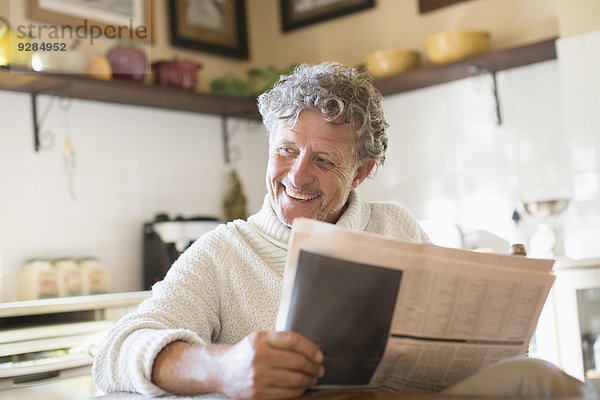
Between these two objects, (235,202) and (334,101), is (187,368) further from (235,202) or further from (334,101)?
(235,202)

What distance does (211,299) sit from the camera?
139cm

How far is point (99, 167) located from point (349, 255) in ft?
8.42

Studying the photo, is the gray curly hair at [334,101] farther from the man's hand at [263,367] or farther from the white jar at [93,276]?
the white jar at [93,276]

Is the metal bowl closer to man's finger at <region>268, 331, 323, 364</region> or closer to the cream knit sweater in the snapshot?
the cream knit sweater

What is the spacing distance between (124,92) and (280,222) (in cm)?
198

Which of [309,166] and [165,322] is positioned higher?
[309,166]

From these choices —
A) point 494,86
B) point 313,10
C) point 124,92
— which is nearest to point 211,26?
point 313,10

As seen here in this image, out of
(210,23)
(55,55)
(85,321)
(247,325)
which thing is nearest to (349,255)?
(247,325)

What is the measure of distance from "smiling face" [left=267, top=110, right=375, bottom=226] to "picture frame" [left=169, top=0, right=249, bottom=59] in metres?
2.46

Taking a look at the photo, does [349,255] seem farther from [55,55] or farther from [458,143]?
[458,143]

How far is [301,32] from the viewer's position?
411 centimetres

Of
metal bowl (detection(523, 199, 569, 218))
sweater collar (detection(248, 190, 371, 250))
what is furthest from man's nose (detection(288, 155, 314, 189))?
metal bowl (detection(523, 199, 569, 218))

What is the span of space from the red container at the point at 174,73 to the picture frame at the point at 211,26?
33 centimetres

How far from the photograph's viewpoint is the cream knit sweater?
44.4 inches
